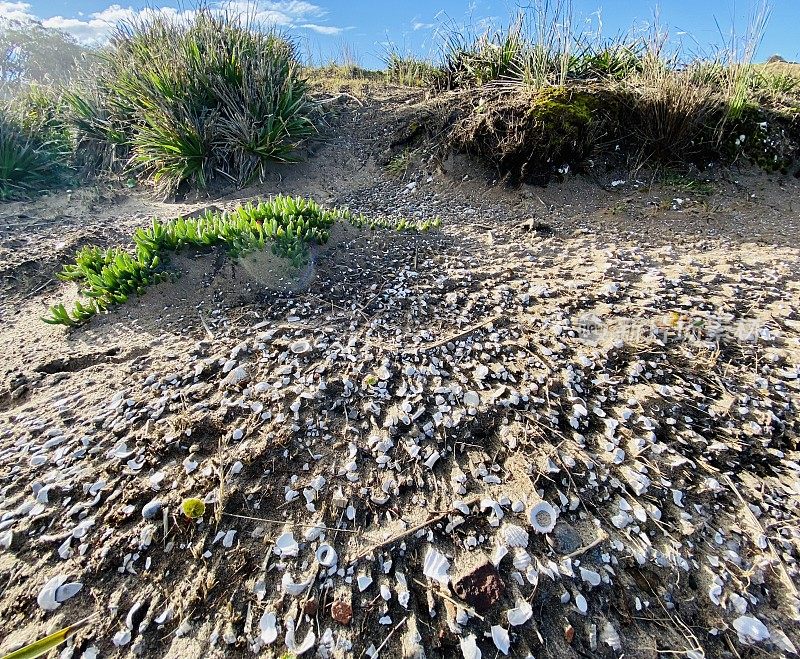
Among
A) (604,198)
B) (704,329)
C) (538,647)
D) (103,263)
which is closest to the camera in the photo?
(538,647)

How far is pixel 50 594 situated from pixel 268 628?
951mm

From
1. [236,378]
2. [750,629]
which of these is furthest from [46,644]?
[750,629]

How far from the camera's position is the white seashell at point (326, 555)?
7.04 feet

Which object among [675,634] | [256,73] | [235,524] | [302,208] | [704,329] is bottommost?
[675,634]

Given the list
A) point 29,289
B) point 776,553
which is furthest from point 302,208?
point 776,553

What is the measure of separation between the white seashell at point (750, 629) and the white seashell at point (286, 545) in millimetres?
1944

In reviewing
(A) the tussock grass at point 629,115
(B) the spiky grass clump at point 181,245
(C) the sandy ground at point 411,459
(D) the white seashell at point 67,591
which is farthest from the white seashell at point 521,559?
(A) the tussock grass at point 629,115

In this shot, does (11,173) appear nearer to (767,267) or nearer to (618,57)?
(618,57)

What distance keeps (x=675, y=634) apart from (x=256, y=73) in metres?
7.89

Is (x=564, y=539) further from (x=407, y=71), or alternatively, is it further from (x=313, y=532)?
(x=407, y=71)

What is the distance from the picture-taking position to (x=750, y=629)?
6.56 ft

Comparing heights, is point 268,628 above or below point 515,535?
below

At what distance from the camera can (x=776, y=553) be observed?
2.23 metres

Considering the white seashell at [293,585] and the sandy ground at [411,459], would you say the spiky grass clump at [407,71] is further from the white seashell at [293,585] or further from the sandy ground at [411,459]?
the white seashell at [293,585]
